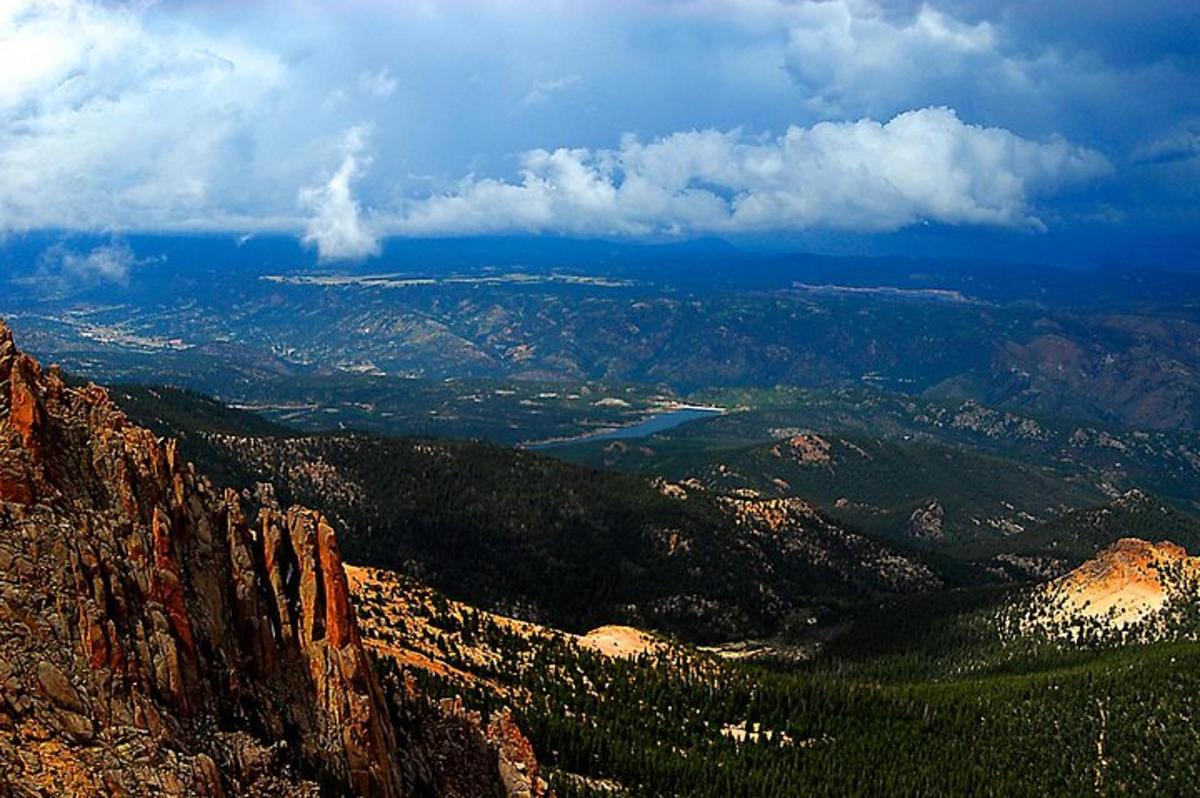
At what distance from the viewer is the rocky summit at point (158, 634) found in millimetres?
41375

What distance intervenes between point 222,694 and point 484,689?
8046cm

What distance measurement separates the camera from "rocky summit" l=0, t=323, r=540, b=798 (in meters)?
41.4

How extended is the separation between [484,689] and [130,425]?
7699 cm

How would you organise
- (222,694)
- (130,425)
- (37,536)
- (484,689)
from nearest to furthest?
(37,536), (222,694), (130,425), (484,689)

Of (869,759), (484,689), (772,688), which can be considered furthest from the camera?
(772,688)

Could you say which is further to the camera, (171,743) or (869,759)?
(869,759)

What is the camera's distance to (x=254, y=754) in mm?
46750

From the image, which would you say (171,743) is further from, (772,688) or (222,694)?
(772,688)

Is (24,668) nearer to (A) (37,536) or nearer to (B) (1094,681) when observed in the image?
(A) (37,536)

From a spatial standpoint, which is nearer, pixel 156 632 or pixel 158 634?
pixel 158 634

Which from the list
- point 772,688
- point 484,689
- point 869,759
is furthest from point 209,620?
point 772,688

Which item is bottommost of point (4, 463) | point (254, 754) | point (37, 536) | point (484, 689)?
point (484, 689)

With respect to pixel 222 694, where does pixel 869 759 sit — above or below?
below

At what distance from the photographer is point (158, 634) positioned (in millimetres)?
46125
